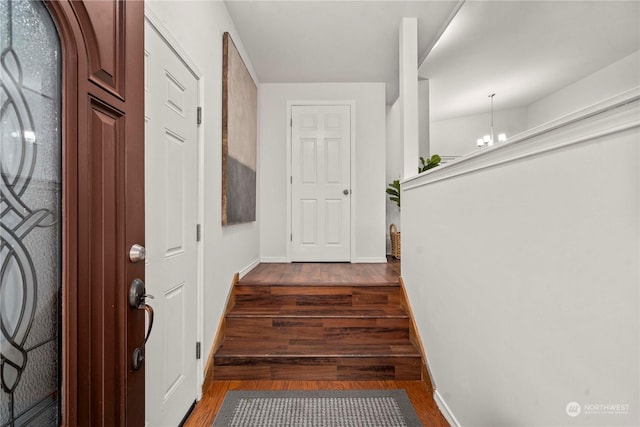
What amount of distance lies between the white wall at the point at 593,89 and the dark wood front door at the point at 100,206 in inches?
47.4

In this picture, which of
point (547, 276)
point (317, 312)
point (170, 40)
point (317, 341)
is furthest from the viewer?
point (317, 312)

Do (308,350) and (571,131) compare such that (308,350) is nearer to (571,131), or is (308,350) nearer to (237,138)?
(237,138)

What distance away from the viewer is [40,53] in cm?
59

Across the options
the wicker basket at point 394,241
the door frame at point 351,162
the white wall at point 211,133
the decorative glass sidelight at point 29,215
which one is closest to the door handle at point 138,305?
the decorative glass sidelight at point 29,215

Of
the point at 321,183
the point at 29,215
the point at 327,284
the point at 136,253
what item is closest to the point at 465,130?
the point at 321,183

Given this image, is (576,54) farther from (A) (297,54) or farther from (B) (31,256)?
(A) (297,54)

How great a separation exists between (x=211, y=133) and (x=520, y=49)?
2.03 metres

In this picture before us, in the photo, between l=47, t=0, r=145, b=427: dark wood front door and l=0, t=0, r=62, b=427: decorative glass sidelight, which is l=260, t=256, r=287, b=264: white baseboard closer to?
l=47, t=0, r=145, b=427: dark wood front door

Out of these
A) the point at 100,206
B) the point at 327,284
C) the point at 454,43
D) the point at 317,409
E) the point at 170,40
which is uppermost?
the point at 454,43

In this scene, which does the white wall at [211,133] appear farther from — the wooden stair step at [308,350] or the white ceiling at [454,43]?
the white ceiling at [454,43]

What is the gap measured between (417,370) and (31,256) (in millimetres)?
2198

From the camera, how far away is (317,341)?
2.41 metres

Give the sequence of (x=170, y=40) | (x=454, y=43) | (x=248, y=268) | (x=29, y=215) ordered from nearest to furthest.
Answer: (x=29, y=215), (x=170, y=40), (x=454, y=43), (x=248, y=268)

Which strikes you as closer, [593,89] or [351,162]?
[593,89]
